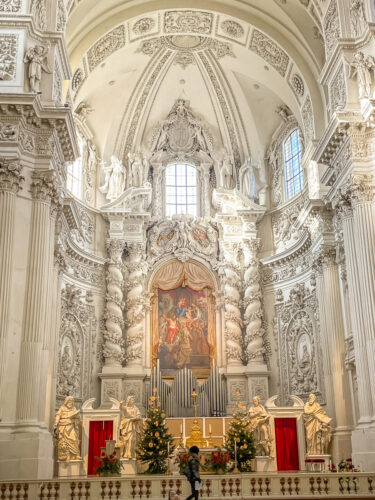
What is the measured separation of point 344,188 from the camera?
19.3 m

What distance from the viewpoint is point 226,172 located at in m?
30.6

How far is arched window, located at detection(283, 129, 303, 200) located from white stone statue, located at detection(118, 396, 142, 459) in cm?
1308

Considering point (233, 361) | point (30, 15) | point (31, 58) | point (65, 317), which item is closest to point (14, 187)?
point (31, 58)

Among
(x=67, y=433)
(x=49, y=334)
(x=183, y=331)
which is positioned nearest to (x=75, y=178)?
(x=183, y=331)

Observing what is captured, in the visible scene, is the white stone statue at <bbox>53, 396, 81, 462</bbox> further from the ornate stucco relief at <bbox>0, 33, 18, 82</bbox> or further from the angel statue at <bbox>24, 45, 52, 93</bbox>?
the ornate stucco relief at <bbox>0, 33, 18, 82</bbox>

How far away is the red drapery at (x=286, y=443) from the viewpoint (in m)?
21.6

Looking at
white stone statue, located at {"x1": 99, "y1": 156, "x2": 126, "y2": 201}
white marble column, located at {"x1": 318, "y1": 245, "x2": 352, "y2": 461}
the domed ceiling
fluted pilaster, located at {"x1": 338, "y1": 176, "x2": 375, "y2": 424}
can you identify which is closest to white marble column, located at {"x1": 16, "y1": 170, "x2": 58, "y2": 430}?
the domed ceiling

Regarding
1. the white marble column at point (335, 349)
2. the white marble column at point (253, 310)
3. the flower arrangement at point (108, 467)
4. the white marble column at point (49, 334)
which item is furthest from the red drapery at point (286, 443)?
the white marble column at point (49, 334)

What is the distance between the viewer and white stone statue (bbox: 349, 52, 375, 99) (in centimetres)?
1930

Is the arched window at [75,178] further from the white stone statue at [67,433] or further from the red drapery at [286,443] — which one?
the red drapery at [286,443]

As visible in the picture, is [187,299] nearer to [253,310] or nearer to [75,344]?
[253,310]

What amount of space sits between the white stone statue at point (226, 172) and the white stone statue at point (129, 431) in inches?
524

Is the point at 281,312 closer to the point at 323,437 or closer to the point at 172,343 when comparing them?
the point at 172,343

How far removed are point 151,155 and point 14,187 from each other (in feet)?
46.5
